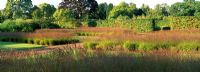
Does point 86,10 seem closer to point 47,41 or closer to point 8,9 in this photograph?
point 8,9

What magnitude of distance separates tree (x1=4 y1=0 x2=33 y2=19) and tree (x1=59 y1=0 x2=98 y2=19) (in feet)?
55.0

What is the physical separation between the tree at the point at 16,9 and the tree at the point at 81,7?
55.0 feet

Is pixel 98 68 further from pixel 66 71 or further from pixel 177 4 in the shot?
pixel 177 4

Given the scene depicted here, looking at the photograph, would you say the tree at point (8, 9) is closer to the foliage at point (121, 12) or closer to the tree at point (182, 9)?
the foliage at point (121, 12)

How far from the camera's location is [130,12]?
6394 centimetres

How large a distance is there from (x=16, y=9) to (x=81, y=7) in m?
20.1

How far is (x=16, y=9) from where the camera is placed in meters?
56.6

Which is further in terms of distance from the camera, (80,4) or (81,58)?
(80,4)

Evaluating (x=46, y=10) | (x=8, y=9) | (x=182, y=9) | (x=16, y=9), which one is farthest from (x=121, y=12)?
(x=8, y=9)

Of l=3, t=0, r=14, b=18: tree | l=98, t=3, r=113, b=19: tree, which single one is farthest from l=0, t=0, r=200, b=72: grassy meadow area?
l=98, t=3, r=113, b=19: tree

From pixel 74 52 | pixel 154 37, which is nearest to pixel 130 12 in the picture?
pixel 154 37

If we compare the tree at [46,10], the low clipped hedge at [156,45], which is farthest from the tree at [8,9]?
the low clipped hedge at [156,45]

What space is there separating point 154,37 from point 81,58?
31.8ft

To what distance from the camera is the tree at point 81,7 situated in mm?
74875
